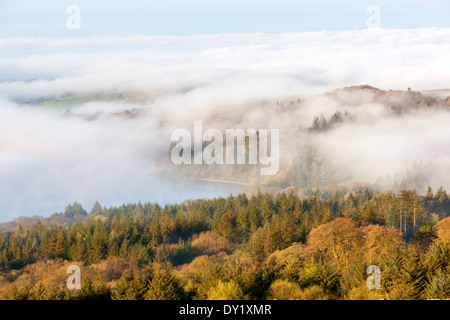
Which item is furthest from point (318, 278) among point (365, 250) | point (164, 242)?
point (164, 242)

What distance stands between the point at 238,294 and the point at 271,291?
4280mm

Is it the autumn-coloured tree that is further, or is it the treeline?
the autumn-coloured tree

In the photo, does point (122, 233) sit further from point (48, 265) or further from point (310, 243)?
point (310, 243)

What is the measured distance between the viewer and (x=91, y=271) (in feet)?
276

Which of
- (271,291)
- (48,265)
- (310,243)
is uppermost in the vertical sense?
(271,291)

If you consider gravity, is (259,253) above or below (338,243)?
below

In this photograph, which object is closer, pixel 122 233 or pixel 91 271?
pixel 91 271

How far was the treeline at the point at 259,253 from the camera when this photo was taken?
43.8 metres

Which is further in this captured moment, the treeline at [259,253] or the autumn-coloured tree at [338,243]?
the autumn-coloured tree at [338,243]

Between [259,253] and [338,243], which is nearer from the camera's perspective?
[338,243]

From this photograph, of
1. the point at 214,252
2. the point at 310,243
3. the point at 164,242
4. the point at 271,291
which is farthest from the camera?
the point at 164,242

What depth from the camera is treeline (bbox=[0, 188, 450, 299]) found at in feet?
144

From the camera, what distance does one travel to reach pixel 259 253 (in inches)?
3378

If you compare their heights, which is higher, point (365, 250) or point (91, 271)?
point (365, 250)
